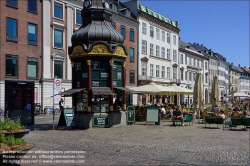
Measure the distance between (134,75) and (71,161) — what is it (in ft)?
127

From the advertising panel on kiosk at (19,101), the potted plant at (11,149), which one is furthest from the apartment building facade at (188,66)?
the potted plant at (11,149)

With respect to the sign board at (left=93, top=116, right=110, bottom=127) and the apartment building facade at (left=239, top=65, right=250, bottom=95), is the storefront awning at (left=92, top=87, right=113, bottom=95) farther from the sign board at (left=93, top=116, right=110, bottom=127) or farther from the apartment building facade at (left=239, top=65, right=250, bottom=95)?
the apartment building facade at (left=239, top=65, right=250, bottom=95)

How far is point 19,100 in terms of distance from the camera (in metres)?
13.9

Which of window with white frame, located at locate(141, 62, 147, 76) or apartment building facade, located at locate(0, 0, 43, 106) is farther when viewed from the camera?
window with white frame, located at locate(141, 62, 147, 76)

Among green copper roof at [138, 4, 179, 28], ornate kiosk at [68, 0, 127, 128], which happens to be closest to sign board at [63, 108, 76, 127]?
ornate kiosk at [68, 0, 127, 128]

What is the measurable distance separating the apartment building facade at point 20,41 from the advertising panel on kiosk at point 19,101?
52.5ft

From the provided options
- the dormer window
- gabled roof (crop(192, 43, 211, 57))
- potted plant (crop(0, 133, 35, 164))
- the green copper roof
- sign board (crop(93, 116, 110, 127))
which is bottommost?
sign board (crop(93, 116, 110, 127))

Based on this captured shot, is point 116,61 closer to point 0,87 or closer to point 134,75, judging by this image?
point 0,87

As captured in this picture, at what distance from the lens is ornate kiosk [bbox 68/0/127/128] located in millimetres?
17391

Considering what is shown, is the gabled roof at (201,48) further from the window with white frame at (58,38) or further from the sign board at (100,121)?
the sign board at (100,121)

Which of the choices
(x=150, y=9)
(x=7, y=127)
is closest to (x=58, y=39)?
(x=150, y=9)

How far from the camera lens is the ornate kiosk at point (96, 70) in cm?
1739

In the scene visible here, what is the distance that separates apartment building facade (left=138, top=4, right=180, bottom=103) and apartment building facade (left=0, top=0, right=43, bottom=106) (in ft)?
62.9

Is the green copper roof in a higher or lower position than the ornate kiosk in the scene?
higher
